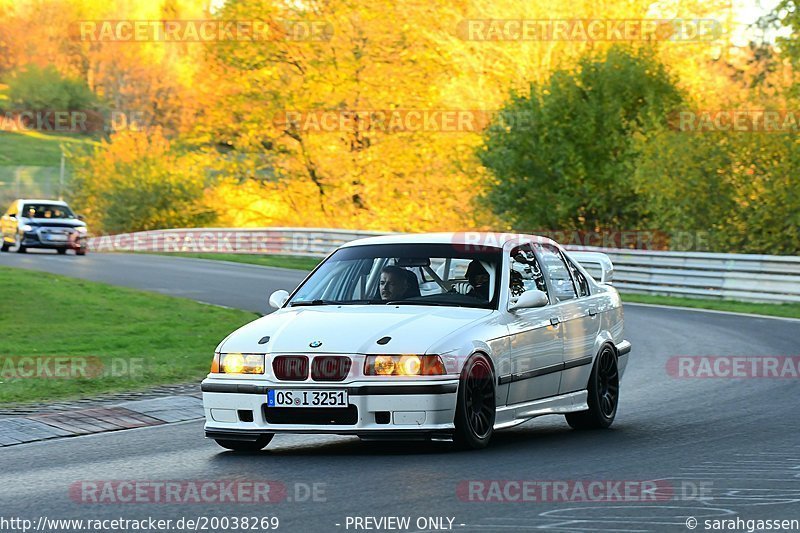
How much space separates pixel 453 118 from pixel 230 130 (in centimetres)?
976

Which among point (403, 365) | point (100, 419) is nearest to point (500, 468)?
point (403, 365)

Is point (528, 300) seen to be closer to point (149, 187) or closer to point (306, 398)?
point (306, 398)

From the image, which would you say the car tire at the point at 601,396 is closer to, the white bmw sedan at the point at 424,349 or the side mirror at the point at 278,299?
the white bmw sedan at the point at 424,349

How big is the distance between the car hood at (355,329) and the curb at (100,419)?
2187 millimetres

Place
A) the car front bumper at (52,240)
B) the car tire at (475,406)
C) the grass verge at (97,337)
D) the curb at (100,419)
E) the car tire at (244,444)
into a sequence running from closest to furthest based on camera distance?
the car tire at (475,406) < the car tire at (244,444) < the curb at (100,419) < the grass verge at (97,337) < the car front bumper at (52,240)

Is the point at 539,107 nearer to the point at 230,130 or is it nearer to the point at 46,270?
the point at 46,270

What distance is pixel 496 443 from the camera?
9.88 m

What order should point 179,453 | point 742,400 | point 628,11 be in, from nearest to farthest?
point 179,453 → point 742,400 → point 628,11

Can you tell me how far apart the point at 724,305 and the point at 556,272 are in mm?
16862

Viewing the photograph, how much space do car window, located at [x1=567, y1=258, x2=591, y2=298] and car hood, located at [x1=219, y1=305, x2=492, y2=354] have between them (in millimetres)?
1743

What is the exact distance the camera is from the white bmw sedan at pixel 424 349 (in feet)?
29.1

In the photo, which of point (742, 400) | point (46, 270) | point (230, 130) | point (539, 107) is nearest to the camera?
point (742, 400)

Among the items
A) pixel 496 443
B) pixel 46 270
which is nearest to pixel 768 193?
pixel 46 270

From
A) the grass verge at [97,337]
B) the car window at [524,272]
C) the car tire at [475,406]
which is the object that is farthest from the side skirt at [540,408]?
the grass verge at [97,337]
